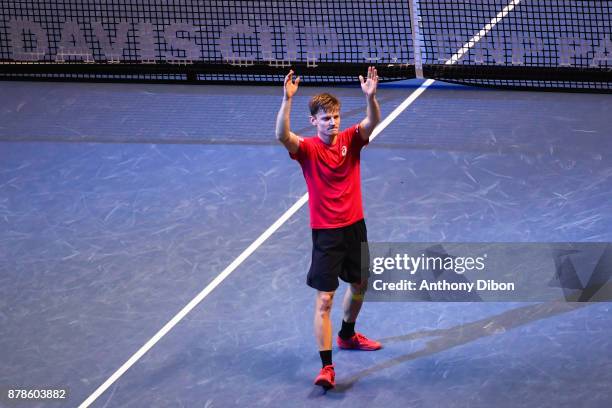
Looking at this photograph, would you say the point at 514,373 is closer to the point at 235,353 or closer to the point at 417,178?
the point at 235,353

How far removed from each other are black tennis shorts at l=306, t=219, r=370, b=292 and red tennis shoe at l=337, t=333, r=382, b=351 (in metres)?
0.54

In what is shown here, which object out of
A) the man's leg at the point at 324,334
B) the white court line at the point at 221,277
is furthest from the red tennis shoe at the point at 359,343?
the white court line at the point at 221,277

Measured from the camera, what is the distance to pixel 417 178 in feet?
30.5

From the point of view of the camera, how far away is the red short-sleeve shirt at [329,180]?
6.88 metres

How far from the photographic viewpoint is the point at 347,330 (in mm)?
7301

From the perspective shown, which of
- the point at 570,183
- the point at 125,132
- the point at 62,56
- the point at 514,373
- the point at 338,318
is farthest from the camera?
the point at 62,56

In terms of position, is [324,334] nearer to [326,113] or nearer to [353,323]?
[353,323]

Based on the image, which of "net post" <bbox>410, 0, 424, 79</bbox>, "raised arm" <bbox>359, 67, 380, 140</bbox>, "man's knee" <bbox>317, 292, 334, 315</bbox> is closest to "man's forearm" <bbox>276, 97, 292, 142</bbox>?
"raised arm" <bbox>359, 67, 380, 140</bbox>

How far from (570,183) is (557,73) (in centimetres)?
181

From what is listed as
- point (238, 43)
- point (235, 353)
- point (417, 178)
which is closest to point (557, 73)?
point (417, 178)

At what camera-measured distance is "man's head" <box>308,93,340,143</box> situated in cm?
679

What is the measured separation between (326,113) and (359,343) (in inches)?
66.5

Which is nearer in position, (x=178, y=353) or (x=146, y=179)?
(x=178, y=353)

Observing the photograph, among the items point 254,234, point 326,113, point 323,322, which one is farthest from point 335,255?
point 254,234
